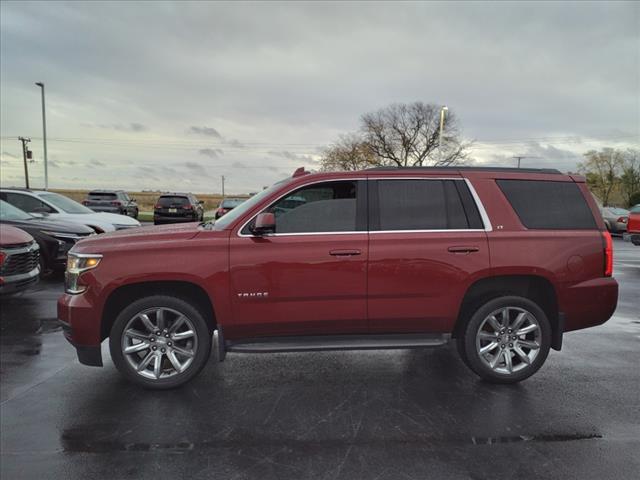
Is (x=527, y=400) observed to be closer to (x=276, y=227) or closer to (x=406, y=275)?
(x=406, y=275)

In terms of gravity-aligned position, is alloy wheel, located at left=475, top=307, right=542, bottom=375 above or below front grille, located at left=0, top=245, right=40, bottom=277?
below

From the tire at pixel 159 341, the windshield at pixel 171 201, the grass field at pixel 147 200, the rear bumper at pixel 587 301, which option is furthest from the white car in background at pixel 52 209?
the grass field at pixel 147 200

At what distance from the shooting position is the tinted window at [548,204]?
13.8 ft

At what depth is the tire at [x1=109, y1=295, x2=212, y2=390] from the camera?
12.8 ft

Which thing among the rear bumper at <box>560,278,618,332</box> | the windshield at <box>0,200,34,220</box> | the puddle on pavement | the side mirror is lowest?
the puddle on pavement

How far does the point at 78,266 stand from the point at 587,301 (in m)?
4.61

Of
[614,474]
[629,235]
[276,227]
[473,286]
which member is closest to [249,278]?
[276,227]

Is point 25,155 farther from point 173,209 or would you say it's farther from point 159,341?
point 159,341

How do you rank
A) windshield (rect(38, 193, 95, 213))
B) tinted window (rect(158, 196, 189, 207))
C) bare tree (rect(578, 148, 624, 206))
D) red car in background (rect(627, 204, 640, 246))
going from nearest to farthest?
1. windshield (rect(38, 193, 95, 213))
2. red car in background (rect(627, 204, 640, 246))
3. tinted window (rect(158, 196, 189, 207))
4. bare tree (rect(578, 148, 624, 206))

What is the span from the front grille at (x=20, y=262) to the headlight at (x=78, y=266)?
132 inches

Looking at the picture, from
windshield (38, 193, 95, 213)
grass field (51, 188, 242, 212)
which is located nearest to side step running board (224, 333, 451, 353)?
windshield (38, 193, 95, 213)

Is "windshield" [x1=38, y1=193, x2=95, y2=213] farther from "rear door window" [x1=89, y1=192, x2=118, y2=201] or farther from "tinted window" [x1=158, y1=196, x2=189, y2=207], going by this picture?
"rear door window" [x1=89, y1=192, x2=118, y2=201]

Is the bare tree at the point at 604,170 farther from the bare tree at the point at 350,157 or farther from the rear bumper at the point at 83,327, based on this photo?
the rear bumper at the point at 83,327

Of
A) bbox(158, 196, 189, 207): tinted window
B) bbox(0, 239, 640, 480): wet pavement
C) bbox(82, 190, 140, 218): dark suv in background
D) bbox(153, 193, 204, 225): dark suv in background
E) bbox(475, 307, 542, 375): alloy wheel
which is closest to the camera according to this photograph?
bbox(0, 239, 640, 480): wet pavement
